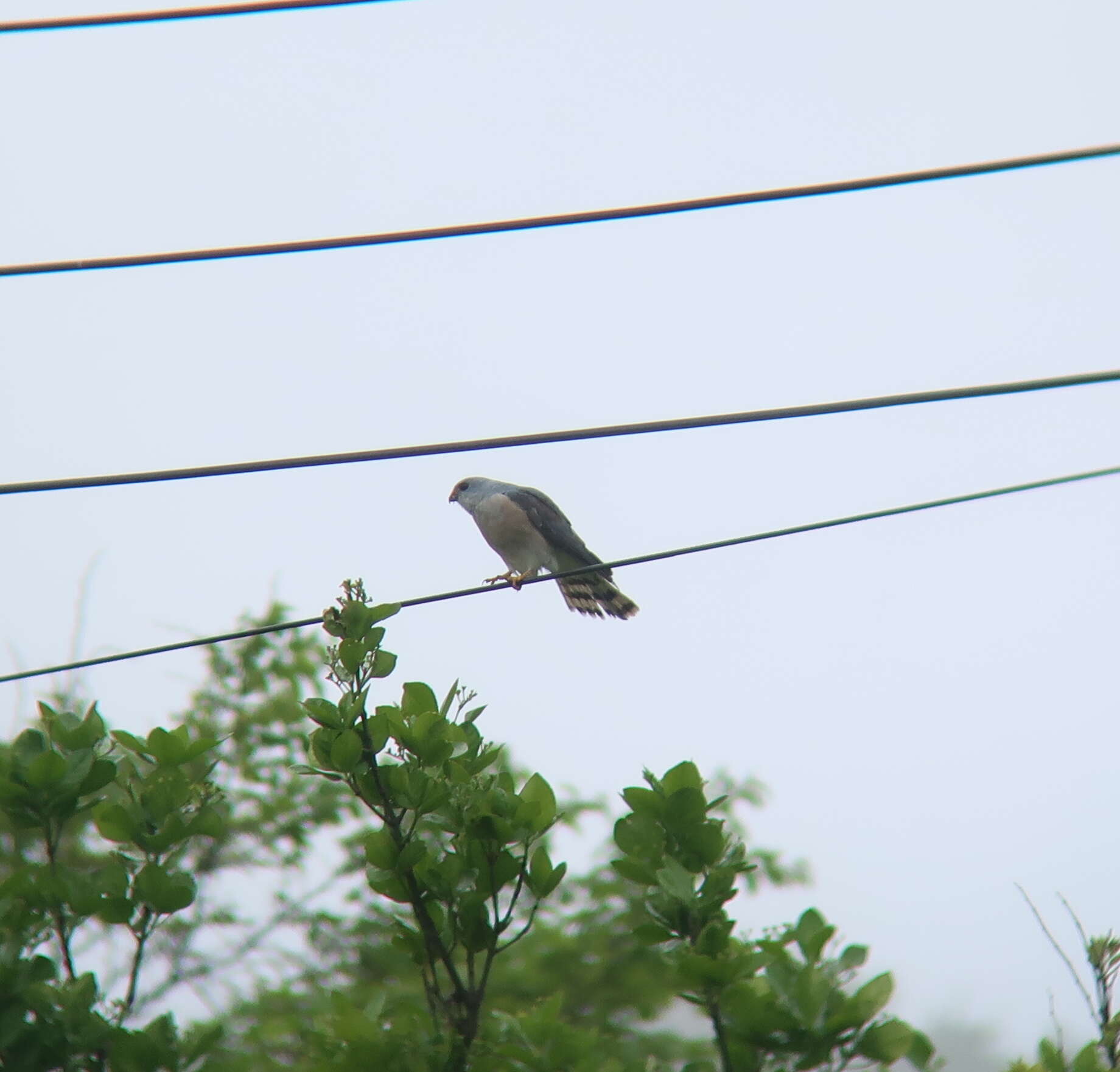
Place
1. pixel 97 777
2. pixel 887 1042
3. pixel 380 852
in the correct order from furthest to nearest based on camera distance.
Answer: pixel 97 777, pixel 380 852, pixel 887 1042

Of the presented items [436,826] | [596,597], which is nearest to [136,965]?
[436,826]

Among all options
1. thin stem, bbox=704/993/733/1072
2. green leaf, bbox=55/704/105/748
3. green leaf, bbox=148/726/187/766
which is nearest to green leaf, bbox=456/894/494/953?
thin stem, bbox=704/993/733/1072

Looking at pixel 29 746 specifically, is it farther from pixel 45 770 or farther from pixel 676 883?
pixel 676 883

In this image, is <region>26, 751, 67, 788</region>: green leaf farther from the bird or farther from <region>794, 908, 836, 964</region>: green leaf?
the bird

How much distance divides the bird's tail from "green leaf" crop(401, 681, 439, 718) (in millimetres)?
4160

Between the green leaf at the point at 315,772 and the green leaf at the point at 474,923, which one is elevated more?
the green leaf at the point at 315,772

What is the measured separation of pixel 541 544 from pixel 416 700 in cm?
465

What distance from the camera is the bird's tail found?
8.52 metres

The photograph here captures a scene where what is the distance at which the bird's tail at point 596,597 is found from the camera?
27.9 feet

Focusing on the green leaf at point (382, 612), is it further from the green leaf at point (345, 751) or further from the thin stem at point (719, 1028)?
the thin stem at point (719, 1028)

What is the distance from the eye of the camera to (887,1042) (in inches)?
147

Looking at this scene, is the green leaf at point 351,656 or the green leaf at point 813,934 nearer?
the green leaf at point 813,934

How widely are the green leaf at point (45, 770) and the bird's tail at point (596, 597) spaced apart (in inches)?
181

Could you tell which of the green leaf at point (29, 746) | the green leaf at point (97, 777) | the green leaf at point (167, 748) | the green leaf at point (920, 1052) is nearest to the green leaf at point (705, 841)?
the green leaf at point (920, 1052)
